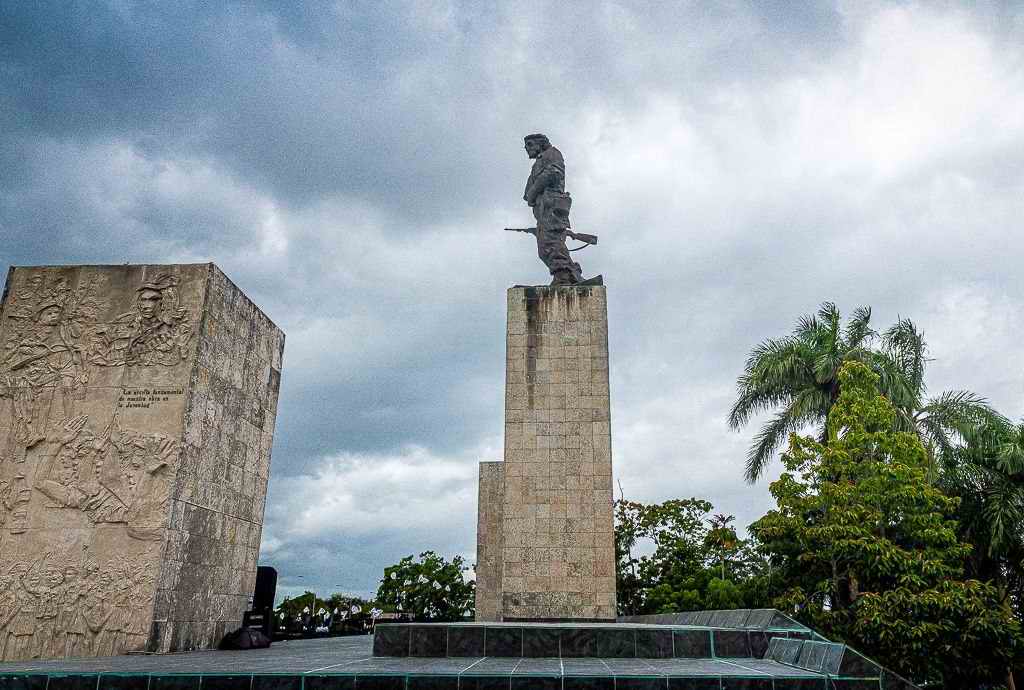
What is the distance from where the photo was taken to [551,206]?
1284 cm

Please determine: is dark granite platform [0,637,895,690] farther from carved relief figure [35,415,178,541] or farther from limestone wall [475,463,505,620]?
limestone wall [475,463,505,620]

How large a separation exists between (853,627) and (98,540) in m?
11.3

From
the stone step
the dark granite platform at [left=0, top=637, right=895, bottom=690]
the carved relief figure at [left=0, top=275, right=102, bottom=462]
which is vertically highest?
the carved relief figure at [left=0, top=275, right=102, bottom=462]

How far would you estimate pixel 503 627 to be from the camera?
7121 millimetres

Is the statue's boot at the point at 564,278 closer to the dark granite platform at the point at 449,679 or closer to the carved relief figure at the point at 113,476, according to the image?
the carved relief figure at the point at 113,476

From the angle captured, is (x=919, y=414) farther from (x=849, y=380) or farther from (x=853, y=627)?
(x=853, y=627)

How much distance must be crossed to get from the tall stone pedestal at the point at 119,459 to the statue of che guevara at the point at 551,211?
5.28 metres

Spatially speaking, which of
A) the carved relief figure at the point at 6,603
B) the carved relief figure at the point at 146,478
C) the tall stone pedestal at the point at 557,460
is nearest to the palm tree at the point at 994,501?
the tall stone pedestal at the point at 557,460

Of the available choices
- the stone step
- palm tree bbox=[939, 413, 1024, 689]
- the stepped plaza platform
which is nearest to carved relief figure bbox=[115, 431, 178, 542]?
the stepped plaza platform

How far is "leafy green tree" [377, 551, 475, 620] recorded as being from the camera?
23344mm

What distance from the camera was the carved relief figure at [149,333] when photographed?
394 inches

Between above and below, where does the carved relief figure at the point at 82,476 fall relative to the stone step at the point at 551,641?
above

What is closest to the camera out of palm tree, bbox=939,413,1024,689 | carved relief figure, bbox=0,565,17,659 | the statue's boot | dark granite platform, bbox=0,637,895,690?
dark granite platform, bbox=0,637,895,690

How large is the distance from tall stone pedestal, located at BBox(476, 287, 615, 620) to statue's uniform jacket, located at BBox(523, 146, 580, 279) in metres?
0.69
